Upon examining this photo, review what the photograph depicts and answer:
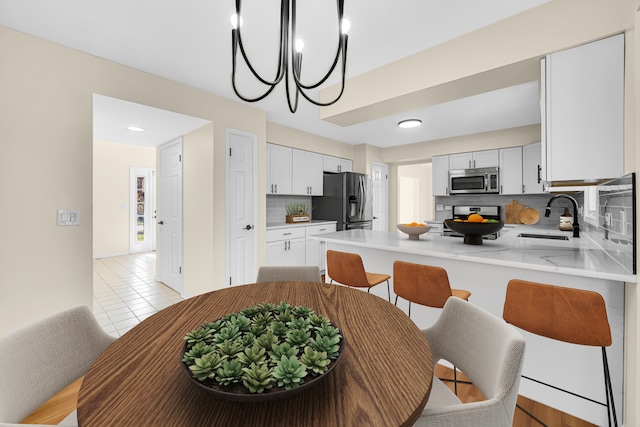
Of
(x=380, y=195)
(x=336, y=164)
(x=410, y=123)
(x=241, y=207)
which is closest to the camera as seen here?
(x=241, y=207)

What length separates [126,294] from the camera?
148 inches

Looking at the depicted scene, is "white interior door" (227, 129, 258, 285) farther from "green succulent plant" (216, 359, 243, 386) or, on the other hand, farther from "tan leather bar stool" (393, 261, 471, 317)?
"green succulent plant" (216, 359, 243, 386)

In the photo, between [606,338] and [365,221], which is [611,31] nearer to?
[606,338]

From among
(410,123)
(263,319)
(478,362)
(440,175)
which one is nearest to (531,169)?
(440,175)

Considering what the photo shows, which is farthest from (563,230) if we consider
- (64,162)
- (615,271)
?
(64,162)

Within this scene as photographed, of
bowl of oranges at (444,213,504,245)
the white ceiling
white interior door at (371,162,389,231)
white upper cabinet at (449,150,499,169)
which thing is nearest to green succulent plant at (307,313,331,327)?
bowl of oranges at (444,213,504,245)

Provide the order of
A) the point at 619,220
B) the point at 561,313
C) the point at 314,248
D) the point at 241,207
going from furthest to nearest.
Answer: the point at 314,248
the point at 241,207
the point at 619,220
the point at 561,313

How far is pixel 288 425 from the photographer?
518 millimetres

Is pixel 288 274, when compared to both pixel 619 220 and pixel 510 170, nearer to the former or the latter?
pixel 619 220

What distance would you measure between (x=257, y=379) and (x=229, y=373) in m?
0.06

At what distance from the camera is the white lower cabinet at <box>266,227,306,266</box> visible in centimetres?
400

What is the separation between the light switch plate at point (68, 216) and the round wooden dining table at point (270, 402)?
187 centimetres

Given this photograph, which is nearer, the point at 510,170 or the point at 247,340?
the point at 247,340

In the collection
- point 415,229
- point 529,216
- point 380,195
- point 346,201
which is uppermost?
point 380,195
